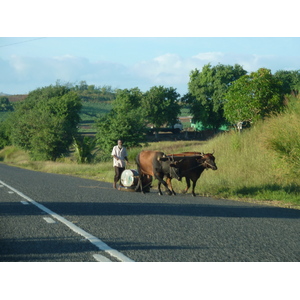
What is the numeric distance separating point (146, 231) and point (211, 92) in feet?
286

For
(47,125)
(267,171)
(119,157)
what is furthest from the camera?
(47,125)

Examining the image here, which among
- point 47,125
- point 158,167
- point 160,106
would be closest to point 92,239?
point 158,167

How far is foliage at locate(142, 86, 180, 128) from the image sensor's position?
101 metres

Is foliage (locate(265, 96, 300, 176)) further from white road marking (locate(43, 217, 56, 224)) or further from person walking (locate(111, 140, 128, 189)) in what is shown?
white road marking (locate(43, 217, 56, 224))

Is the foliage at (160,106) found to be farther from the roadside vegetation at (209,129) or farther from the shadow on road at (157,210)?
the shadow on road at (157,210)

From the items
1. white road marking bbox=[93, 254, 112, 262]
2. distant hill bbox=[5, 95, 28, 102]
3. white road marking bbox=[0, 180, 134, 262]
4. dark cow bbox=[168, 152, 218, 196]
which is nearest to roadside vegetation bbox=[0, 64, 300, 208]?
dark cow bbox=[168, 152, 218, 196]

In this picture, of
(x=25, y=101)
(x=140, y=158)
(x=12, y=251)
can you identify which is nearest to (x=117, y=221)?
(x=12, y=251)

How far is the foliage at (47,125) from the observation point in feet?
219

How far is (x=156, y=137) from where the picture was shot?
3760 inches

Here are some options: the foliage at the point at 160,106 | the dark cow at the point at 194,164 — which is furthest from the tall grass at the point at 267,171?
the foliage at the point at 160,106

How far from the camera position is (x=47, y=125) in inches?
2731

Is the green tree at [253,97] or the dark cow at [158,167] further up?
the green tree at [253,97]

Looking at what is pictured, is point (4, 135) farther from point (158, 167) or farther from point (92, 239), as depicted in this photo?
point (92, 239)

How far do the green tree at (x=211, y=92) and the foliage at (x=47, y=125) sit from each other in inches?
957
